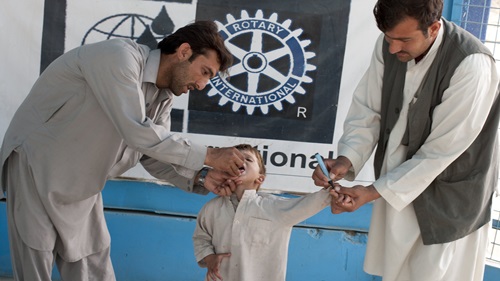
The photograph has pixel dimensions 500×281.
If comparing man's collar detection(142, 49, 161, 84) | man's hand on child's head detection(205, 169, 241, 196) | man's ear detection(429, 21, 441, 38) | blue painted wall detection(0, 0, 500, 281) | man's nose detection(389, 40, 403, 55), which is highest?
man's ear detection(429, 21, 441, 38)

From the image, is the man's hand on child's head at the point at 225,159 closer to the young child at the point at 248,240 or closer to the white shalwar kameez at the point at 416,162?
the young child at the point at 248,240

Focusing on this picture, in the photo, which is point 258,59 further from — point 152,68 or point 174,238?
point 152,68

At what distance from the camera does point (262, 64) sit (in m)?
4.97

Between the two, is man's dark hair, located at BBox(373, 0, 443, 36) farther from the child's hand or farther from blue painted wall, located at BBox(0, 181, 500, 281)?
blue painted wall, located at BBox(0, 181, 500, 281)

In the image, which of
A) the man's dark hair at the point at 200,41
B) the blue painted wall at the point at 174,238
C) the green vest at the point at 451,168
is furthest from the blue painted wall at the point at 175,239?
the green vest at the point at 451,168

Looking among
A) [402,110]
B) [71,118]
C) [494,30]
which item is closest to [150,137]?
[71,118]

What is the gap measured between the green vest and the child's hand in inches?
35.2

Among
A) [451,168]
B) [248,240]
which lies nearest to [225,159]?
[248,240]

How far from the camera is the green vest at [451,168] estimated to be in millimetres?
3314

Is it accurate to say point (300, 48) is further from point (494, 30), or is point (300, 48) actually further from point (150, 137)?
point (150, 137)

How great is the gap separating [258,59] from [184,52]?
140 centimetres

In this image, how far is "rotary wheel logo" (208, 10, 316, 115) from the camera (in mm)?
4934

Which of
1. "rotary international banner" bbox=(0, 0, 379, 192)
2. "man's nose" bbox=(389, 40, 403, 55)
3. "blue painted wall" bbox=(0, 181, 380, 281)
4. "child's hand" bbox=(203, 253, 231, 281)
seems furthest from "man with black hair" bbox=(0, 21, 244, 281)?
"blue painted wall" bbox=(0, 181, 380, 281)

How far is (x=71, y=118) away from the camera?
361 cm
